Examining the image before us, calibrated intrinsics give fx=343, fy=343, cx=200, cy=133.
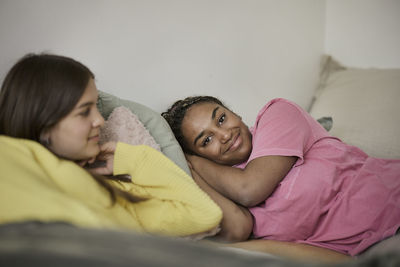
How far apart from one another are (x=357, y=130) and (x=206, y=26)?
831 millimetres

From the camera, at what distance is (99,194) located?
744 mm

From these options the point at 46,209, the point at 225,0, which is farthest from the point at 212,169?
the point at 225,0

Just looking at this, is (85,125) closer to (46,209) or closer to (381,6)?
(46,209)

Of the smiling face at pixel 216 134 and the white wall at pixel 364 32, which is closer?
the smiling face at pixel 216 134

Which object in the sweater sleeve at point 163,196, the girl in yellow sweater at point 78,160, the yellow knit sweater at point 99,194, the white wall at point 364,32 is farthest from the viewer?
the white wall at point 364,32

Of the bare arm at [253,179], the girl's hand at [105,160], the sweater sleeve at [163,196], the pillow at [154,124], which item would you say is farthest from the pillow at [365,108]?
the girl's hand at [105,160]

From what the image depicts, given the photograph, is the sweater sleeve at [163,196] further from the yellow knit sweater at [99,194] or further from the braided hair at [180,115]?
the braided hair at [180,115]

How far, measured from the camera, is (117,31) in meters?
1.26

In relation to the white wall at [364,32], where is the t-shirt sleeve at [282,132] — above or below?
below

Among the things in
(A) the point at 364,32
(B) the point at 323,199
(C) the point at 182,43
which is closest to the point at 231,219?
(B) the point at 323,199

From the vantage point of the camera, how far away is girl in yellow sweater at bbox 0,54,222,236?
715 millimetres

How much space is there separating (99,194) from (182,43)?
898 mm

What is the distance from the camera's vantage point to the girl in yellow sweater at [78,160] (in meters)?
0.71

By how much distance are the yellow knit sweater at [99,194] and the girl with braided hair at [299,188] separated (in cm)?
17
